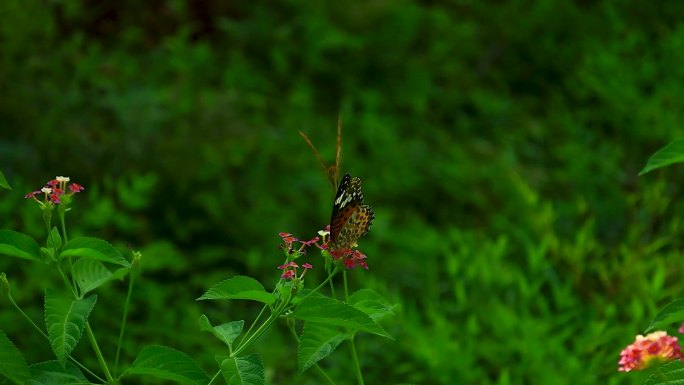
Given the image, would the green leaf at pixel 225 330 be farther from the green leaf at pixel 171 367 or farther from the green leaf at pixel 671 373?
the green leaf at pixel 671 373

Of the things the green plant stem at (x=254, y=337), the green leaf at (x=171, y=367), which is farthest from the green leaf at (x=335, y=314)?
the green leaf at (x=171, y=367)

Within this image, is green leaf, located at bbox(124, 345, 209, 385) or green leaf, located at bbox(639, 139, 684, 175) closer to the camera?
green leaf, located at bbox(124, 345, 209, 385)

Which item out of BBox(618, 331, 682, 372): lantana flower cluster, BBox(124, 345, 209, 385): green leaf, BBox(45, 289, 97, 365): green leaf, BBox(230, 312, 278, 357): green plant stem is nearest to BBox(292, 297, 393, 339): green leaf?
BBox(230, 312, 278, 357): green plant stem

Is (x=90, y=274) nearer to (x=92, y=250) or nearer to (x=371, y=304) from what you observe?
(x=92, y=250)

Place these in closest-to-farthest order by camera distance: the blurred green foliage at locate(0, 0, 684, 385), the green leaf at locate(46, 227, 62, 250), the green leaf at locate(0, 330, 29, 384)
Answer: the green leaf at locate(0, 330, 29, 384) → the green leaf at locate(46, 227, 62, 250) → the blurred green foliage at locate(0, 0, 684, 385)

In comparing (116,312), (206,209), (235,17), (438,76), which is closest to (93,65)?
(206,209)

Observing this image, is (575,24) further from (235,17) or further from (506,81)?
(235,17)

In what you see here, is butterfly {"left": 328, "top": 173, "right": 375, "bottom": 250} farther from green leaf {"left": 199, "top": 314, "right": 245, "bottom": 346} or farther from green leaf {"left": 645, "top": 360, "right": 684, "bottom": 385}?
green leaf {"left": 645, "top": 360, "right": 684, "bottom": 385}
